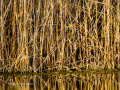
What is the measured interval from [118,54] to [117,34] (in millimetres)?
315

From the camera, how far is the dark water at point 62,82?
3.64 meters

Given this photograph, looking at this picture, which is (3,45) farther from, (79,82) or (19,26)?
(79,82)

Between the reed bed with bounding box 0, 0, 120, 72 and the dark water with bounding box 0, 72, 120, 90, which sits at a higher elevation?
the reed bed with bounding box 0, 0, 120, 72

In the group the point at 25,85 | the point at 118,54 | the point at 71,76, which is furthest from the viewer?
the point at 118,54

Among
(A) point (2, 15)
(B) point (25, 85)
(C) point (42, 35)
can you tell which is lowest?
(B) point (25, 85)

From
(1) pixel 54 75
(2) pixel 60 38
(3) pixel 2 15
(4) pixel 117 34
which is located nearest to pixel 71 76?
(1) pixel 54 75

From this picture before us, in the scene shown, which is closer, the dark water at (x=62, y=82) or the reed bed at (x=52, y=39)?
the dark water at (x=62, y=82)

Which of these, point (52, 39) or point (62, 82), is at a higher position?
point (52, 39)

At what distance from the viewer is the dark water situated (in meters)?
3.64

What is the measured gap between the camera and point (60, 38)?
482 cm

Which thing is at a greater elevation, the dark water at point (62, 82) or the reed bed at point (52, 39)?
the reed bed at point (52, 39)

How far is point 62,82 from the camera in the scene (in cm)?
399

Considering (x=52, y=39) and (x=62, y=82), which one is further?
(x=52, y=39)

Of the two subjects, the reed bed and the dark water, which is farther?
the reed bed
